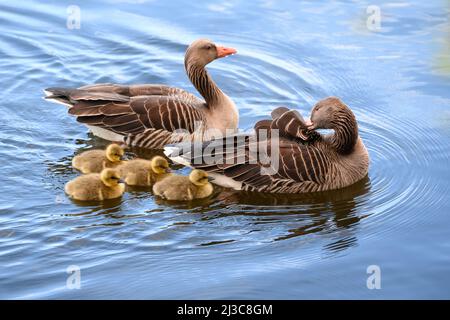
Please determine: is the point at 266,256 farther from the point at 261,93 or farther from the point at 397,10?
the point at 397,10

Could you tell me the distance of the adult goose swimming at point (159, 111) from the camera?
41.5 ft

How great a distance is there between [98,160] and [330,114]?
313 cm

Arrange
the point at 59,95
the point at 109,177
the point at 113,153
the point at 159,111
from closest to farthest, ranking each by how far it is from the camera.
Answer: the point at 109,177 < the point at 113,153 < the point at 159,111 < the point at 59,95

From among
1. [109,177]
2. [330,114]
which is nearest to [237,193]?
[330,114]

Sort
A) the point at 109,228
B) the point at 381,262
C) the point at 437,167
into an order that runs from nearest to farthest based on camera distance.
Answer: the point at 381,262 → the point at 109,228 → the point at 437,167

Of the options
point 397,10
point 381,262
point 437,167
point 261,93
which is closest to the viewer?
point 381,262

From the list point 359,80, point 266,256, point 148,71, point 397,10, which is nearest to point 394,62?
point 359,80

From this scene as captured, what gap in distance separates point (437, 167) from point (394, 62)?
3131mm

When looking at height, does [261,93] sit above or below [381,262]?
above

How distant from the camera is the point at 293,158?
1130 centimetres

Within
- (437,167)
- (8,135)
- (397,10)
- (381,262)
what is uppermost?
(397,10)

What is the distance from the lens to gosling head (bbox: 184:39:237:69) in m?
12.7

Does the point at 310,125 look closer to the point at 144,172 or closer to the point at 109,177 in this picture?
the point at 144,172

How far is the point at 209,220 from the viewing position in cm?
1062
